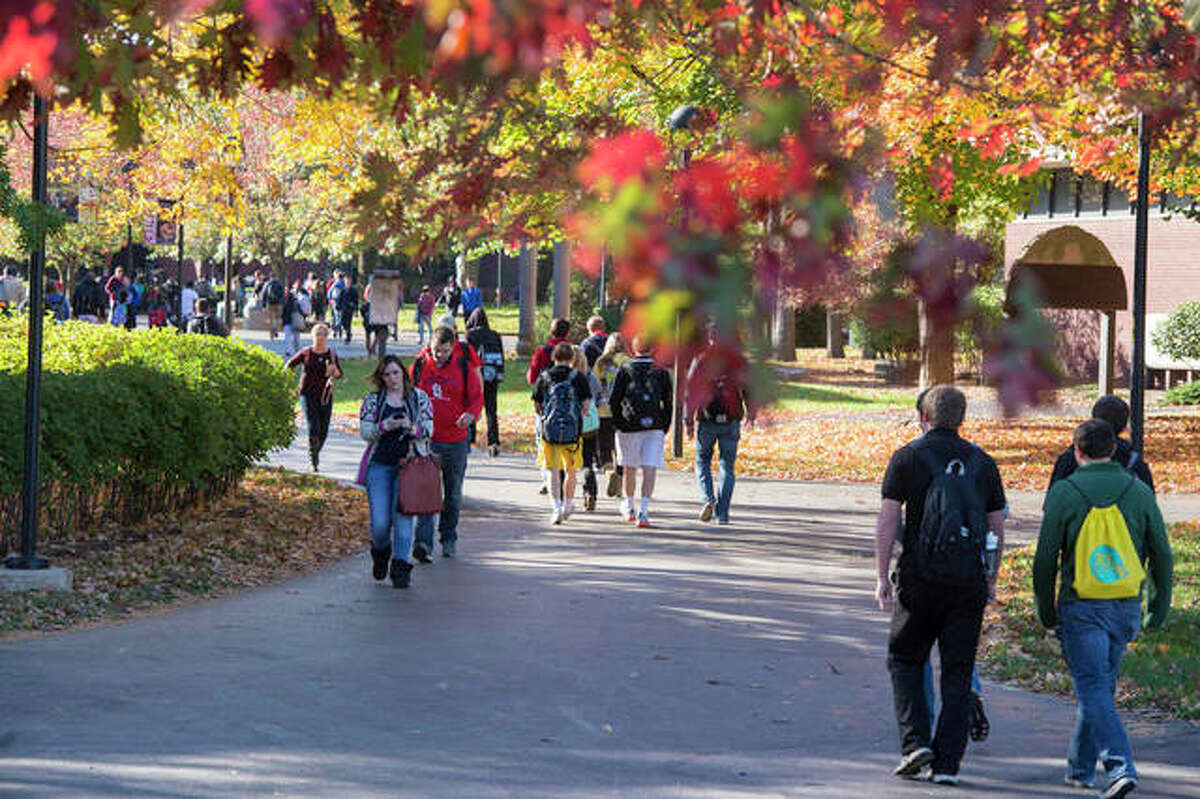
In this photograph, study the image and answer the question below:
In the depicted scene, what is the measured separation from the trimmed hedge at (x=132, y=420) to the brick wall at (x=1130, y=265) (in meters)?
21.9

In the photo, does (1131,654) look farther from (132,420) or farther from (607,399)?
(607,399)

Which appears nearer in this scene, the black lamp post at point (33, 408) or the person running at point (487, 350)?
the black lamp post at point (33, 408)

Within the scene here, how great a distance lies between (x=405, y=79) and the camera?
5121mm

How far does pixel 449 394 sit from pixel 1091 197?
27757 mm

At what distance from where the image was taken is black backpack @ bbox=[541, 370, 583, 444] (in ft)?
50.7

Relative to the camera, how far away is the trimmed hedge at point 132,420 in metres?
12.8

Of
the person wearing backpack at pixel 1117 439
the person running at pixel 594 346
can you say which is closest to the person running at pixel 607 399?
the person running at pixel 594 346

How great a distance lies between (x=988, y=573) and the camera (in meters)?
7.77

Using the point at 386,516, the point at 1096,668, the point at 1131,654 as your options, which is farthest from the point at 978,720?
the point at 386,516

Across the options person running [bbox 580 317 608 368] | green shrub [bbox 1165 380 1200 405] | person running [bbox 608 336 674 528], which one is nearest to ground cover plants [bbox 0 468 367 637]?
person running [bbox 608 336 674 528]

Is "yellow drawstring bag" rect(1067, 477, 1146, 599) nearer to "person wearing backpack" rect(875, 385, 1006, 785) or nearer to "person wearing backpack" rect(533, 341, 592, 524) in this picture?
"person wearing backpack" rect(875, 385, 1006, 785)

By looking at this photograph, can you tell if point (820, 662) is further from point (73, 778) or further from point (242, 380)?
point (242, 380)

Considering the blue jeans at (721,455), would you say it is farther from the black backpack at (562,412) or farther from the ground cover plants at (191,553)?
the ground cover plants at (191,553)

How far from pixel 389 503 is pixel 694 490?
282 inches
